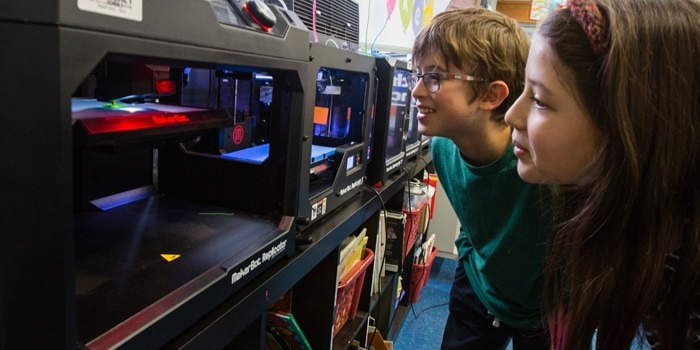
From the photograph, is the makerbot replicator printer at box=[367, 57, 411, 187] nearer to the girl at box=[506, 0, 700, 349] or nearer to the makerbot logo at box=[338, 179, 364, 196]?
the makerbot logo at box=[338, 179, 364, 196]

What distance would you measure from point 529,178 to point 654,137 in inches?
9.2

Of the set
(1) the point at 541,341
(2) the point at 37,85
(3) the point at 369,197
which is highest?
(2) the point at 37,85

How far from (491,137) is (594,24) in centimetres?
57

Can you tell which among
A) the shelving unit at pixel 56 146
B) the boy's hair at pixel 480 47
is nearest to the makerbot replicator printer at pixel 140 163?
the shelving unit at pixel 56 146

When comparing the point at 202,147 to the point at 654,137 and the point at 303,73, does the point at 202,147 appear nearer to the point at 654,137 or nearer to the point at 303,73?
the point at 303,73

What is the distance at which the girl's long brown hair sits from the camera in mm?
584

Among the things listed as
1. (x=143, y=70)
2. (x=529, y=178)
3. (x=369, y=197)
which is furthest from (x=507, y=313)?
(x=143, y=70)

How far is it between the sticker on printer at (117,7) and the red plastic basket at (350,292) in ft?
2.92

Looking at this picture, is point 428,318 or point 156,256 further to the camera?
point 428,318

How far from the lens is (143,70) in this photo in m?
0.63

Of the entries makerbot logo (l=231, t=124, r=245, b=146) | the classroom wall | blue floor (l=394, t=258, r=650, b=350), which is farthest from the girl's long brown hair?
blue floor (l=394, t=258, r=650, b=350)

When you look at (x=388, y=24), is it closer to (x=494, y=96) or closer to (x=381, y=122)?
(x=381, y=122)

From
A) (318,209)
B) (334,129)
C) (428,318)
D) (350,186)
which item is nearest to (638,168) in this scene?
(318,209)

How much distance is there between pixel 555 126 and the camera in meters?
0.67
